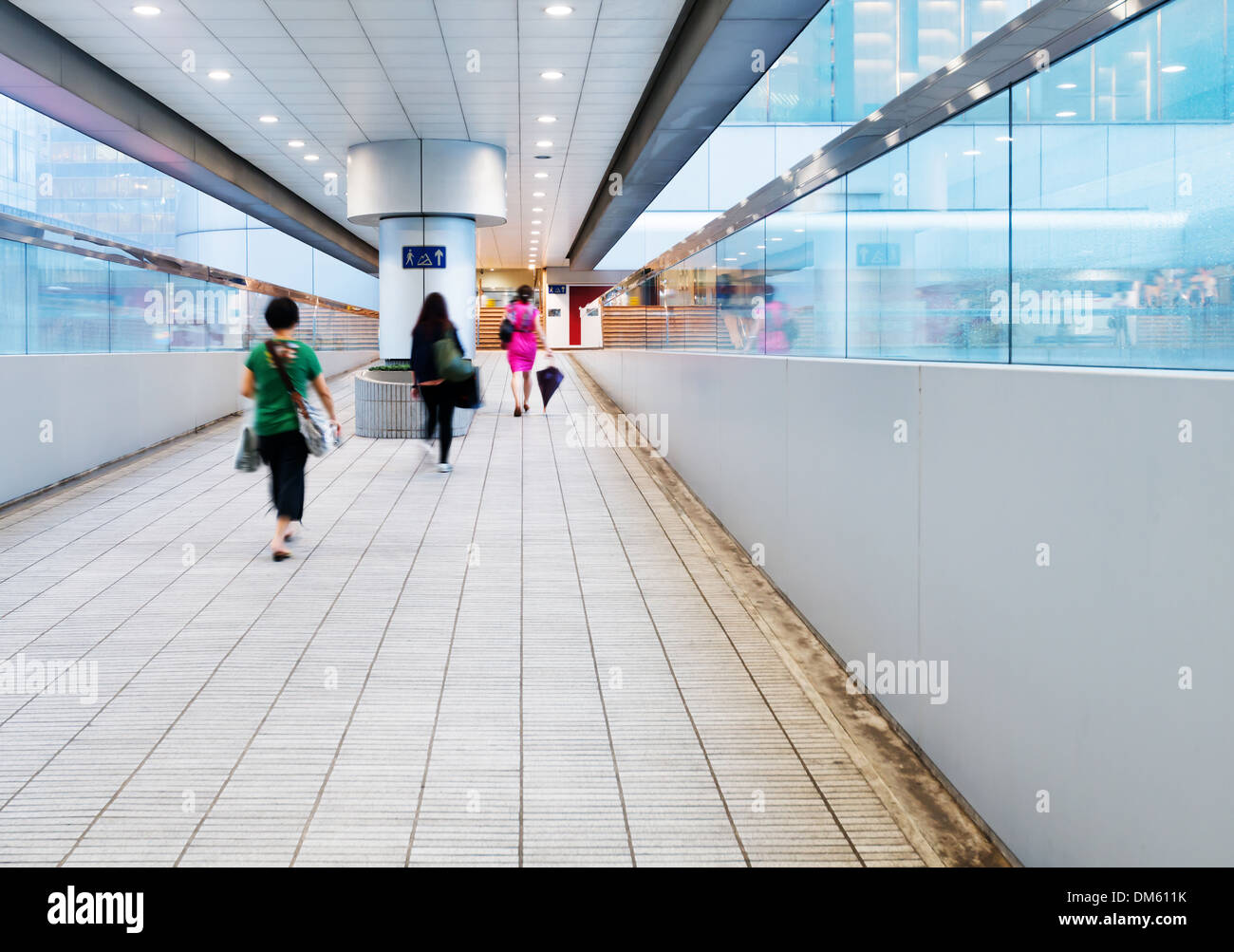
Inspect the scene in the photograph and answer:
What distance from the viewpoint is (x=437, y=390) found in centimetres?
965

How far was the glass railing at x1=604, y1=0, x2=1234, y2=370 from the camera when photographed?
87.7 inches

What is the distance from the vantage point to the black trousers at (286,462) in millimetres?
6445

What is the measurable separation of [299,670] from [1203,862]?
343 centimetres

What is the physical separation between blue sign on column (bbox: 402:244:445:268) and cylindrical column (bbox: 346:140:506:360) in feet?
0.04

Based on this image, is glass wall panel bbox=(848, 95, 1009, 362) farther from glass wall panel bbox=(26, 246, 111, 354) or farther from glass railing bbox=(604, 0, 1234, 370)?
glass wall panel bbox=(26, 246, 111, 354)

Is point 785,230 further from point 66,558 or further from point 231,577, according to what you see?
point 66,558

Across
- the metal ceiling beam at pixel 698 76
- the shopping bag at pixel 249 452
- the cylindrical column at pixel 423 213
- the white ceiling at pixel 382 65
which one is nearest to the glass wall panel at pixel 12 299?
the white ceiling at pixel 382 65

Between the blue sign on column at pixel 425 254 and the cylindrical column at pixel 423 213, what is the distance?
0.04ft

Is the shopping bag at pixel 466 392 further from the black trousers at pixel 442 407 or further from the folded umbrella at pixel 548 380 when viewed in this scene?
the folded umbrella at pixel 548 380

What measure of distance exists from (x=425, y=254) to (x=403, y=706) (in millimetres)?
11197

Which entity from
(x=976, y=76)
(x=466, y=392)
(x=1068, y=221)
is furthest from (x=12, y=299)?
(x=1068, y=221)

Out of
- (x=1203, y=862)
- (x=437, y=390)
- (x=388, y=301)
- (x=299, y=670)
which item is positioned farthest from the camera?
(x=388, y=301)

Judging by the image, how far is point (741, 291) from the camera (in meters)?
7.11
